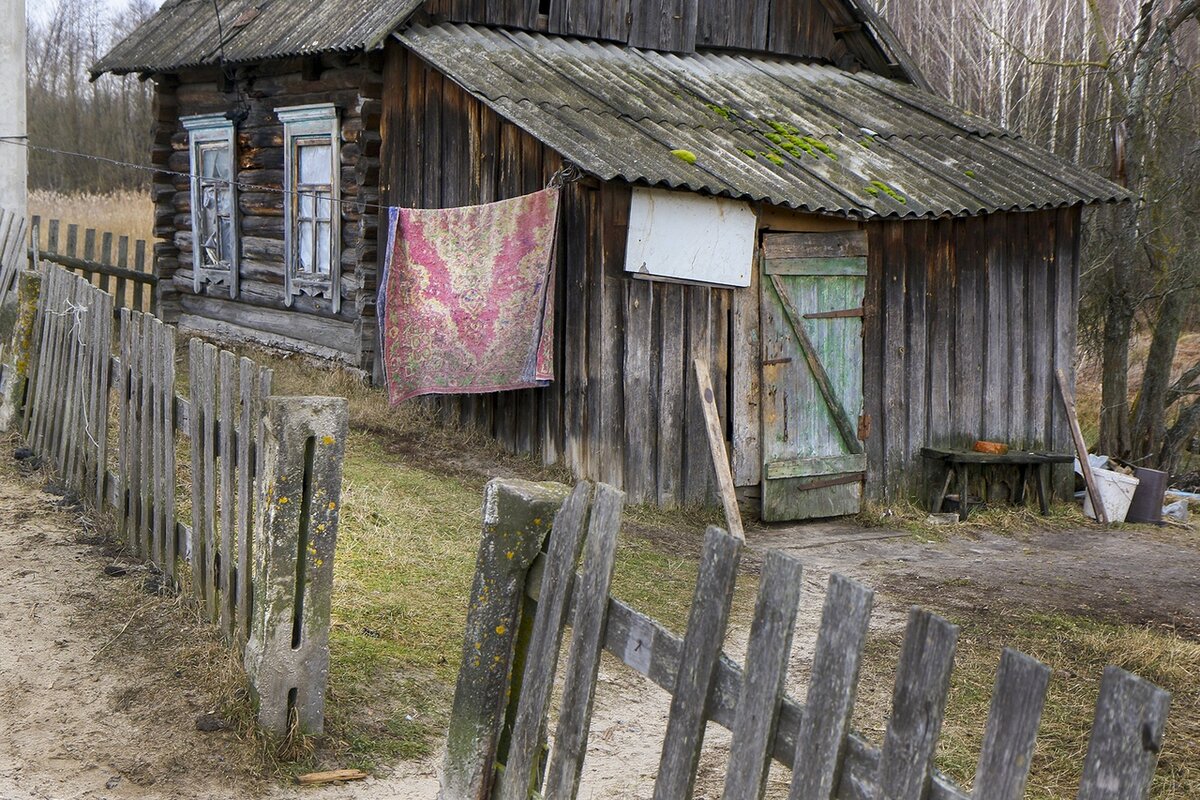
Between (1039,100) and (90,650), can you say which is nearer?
(90,650)

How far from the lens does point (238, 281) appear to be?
1426 centimetres

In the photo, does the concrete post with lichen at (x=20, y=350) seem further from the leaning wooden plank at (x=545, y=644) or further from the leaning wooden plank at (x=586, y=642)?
the leaning wooden plank at (x=586, y=642)

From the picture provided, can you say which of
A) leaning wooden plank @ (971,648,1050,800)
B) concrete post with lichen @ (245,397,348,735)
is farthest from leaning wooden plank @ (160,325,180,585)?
leaning wooden plank @ (971,648,1050,800)

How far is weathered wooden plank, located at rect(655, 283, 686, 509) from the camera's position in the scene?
946 cm

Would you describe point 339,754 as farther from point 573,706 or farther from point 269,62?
point 269,62

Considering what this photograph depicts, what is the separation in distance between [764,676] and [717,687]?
0.62 ft

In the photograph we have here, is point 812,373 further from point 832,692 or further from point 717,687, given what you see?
point 832,692

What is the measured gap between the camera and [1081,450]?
441 inches

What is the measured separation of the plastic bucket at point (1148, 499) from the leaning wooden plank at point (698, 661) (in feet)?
31.4

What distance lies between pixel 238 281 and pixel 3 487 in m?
6.82

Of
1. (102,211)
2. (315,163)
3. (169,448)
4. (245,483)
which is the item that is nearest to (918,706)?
(245,483)

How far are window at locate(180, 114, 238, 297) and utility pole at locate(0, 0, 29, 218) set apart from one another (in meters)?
3.76

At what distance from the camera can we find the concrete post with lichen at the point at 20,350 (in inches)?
334

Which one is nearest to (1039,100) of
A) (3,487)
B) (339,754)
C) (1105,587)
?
(1105,587)
